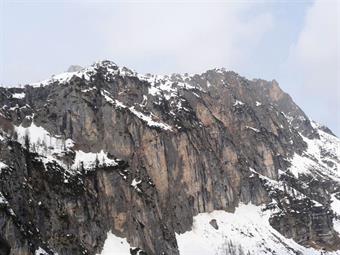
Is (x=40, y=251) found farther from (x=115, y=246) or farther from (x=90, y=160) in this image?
(x=90, y=160)

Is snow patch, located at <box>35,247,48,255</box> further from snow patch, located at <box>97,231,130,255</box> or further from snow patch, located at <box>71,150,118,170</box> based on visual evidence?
snow patch, located at <box>71,150,118,170</box>

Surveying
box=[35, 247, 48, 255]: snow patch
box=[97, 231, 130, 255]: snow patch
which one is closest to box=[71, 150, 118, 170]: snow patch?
box=[97, 231, 130, 255]: snow patch

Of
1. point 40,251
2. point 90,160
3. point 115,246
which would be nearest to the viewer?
point 40,251

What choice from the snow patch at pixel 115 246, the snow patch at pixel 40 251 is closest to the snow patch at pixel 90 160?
the snow patch at pixel 115 246

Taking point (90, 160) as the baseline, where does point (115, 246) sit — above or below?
below

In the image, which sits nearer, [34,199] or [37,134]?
[34,199]

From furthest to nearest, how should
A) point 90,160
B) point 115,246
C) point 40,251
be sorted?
1. point 90,160
2. point 115,246
3. point 40,251

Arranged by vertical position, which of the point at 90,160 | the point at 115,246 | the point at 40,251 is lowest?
the point at 40,251

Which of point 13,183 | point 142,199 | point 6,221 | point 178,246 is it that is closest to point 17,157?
point 13,183

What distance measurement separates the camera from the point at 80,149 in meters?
196

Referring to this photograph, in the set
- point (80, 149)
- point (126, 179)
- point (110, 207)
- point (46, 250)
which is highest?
point (80, 149)

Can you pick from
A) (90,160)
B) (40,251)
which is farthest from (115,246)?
(40,251)

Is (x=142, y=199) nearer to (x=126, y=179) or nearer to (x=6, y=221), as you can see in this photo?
(x=126, y=179)

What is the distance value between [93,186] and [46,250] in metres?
45.7
